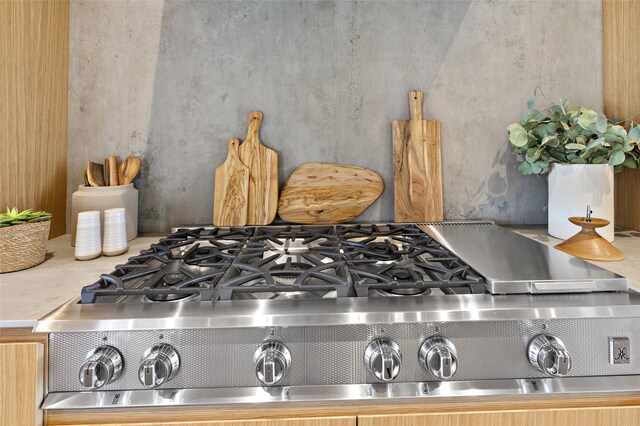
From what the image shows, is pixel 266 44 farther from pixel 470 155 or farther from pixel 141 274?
pixel 141 274

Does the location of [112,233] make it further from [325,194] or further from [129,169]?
[325,194]

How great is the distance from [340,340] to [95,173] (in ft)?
3.54

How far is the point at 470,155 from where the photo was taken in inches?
60.2

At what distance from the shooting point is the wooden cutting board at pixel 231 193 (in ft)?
4.67

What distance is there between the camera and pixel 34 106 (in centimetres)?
127

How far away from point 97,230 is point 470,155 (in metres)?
1.30

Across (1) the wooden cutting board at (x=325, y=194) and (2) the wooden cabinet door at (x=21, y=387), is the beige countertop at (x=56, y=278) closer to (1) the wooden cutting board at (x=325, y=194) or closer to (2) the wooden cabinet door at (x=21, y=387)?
(2) the wooden cabinet door at (x=21, y=387)

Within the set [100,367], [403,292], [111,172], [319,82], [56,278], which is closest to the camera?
[100,367]

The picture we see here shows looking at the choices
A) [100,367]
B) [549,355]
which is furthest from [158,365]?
[549,355]

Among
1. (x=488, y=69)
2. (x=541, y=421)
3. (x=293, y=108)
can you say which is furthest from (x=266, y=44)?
(x=541, y=421)

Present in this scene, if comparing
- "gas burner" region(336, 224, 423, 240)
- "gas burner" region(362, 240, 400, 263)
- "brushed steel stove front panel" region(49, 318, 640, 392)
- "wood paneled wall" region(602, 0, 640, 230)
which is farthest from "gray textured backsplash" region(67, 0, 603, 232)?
"brushed steel stove front panel" region(49, 318, 640, 392)

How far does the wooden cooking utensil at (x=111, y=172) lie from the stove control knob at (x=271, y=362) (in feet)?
3.15

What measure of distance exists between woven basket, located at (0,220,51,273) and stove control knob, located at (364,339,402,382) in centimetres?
Result: 87

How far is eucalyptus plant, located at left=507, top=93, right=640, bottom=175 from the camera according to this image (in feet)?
3.95
